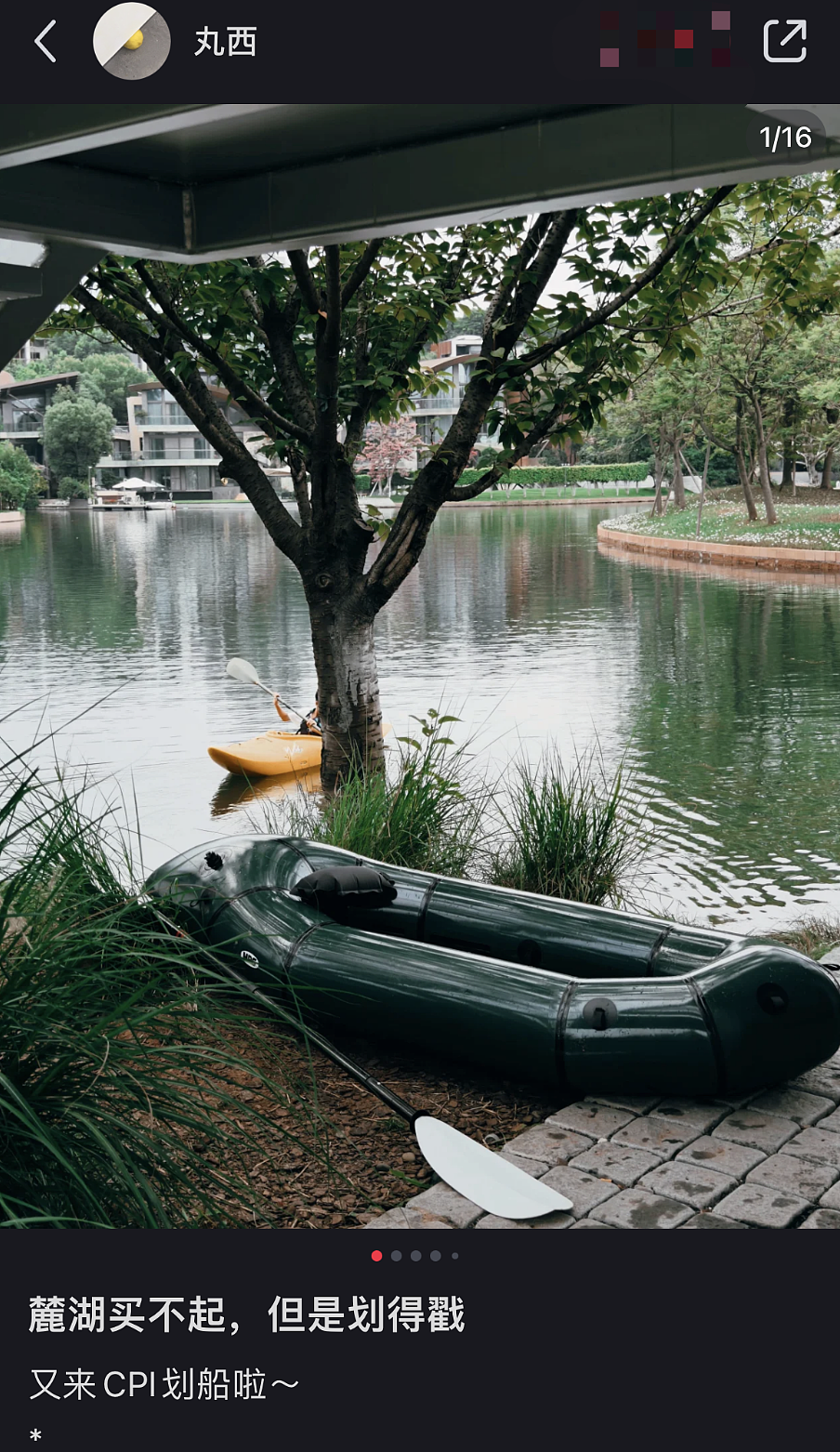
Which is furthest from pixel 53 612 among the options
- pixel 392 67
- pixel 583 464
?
Result: pixel 583 464

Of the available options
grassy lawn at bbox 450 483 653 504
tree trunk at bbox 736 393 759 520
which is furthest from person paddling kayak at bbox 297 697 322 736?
grassy lawn at bbox 450 483 653 504

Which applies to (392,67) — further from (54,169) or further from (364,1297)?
(54,169)

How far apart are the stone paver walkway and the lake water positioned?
1636mm

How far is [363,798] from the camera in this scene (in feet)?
17.4

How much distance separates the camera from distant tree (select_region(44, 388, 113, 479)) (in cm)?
6500

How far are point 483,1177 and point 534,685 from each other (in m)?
11.6

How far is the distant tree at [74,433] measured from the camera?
6500 centimetres

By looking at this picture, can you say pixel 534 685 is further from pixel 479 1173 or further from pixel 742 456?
pixel 742 456

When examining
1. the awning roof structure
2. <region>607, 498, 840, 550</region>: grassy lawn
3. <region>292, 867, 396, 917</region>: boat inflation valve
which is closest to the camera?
the awning roof structure

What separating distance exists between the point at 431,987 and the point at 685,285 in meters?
4.35

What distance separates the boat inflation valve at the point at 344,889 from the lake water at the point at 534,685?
911 mm

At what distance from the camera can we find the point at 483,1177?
9.43 feet

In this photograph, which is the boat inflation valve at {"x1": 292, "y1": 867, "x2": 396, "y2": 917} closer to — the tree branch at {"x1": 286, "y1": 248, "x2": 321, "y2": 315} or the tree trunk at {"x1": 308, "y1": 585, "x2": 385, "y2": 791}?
the tree branch at {"x1": 286, "y1": 248, "x2": 321, "y2": 315}

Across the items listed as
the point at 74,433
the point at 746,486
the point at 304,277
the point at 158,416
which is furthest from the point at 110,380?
the point at 304,277
